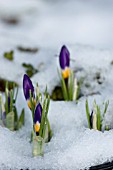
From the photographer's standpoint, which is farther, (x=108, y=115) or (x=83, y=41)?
(x=83, y=41)

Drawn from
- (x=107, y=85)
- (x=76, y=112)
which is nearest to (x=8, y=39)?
(x=107, y=85)

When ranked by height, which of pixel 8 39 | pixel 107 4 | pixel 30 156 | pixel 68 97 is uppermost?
pixel 107 4

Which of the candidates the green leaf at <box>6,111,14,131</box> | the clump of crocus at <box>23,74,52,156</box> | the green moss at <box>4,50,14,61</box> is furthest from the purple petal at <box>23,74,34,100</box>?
the green moss at <box>4,50,14,61</box>

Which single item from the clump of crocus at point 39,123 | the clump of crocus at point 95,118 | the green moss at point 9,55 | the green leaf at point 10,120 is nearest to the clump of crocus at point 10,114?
the green leaf at point 10,120

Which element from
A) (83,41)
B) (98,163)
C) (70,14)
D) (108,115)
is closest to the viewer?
(98,163)

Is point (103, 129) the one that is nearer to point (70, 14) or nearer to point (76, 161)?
point (76, 161)

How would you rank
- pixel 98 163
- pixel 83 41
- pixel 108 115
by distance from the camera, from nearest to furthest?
pixel 98 163 → pixel 108 115 → pixel 83 41
